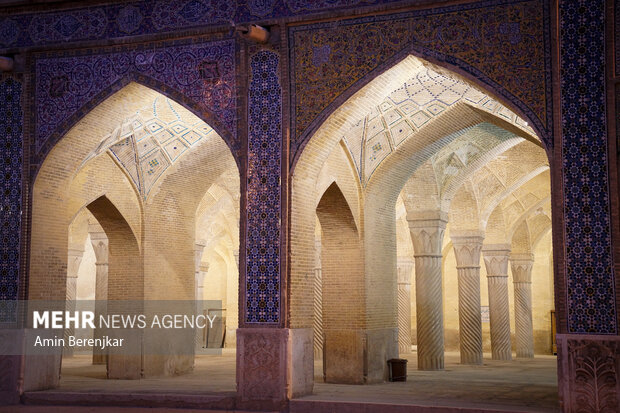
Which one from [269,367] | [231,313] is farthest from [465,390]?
[231,313]

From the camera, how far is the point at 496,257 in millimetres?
14680

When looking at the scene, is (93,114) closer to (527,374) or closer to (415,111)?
(415,111)

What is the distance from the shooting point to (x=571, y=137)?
6.70 metres

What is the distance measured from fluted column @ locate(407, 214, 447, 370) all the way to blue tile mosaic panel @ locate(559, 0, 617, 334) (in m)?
5.23

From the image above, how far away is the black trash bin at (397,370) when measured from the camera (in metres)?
9.84

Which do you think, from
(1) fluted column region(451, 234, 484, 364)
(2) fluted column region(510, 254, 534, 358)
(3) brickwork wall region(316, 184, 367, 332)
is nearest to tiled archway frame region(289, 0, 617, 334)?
(3) brickwork wall region(316, 184, 367, 332)

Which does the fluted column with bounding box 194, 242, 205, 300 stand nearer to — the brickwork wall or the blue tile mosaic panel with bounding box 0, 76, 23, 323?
the brickwork wall

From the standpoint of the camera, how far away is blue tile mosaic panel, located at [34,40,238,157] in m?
8.02

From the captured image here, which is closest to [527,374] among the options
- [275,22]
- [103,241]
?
[275,22]

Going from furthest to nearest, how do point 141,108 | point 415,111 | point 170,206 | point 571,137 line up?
1. point 170,206
2. point 415,111
3. point 141,108
4. point 571,137

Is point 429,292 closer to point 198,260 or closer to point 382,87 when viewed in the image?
point 382,87

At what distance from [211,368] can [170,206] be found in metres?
2.79

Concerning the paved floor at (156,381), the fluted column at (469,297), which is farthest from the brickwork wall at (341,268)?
the fluted column at (469,297)

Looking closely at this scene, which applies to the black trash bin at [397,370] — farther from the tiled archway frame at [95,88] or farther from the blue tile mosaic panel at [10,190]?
the blue tile mosaic panel at [10,190]
